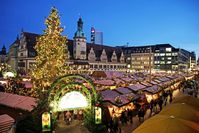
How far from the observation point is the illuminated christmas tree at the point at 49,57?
29.0 metres

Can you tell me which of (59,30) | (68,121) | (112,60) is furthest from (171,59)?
(68,121)

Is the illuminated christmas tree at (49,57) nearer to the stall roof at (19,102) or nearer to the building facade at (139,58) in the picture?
the stall roof at (19,102)

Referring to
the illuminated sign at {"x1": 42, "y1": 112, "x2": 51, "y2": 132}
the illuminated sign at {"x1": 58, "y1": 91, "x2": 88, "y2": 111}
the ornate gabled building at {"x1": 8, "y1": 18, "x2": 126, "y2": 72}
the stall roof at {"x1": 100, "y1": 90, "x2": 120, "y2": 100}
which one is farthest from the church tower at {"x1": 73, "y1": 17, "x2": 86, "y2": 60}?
the illuminated sign at {"x1": 42, "y1": 112, "x2": 51, "y2": 132}

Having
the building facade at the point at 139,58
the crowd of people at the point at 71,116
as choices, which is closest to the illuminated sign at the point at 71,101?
the crowd of people at the point at 71,116

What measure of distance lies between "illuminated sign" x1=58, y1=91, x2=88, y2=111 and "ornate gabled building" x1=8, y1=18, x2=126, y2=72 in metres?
45.7

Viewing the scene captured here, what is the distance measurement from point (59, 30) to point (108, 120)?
16.3 meters

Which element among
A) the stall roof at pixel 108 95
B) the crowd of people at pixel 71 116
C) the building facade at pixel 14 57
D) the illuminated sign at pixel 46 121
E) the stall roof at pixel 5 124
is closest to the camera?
the illuminated sign at pixel 46 121

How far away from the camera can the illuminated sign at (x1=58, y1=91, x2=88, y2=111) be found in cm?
1438

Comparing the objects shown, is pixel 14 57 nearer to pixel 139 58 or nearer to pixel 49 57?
pixel 49 57

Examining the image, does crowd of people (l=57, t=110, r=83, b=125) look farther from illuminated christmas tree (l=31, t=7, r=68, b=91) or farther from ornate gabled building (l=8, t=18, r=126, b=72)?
ornate gabled building (l=8, t=18, r=126, b=72)

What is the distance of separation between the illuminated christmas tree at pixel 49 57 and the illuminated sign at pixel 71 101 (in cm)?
1426

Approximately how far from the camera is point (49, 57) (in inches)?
1153

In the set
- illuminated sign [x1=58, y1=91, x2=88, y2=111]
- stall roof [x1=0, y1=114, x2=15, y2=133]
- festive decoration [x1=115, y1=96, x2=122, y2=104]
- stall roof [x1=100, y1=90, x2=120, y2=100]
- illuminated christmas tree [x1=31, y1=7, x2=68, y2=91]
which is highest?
illuminated christmas tree [x1=31, y1=7, x2=68, y2=91]

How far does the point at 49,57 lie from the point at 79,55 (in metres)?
51.2
